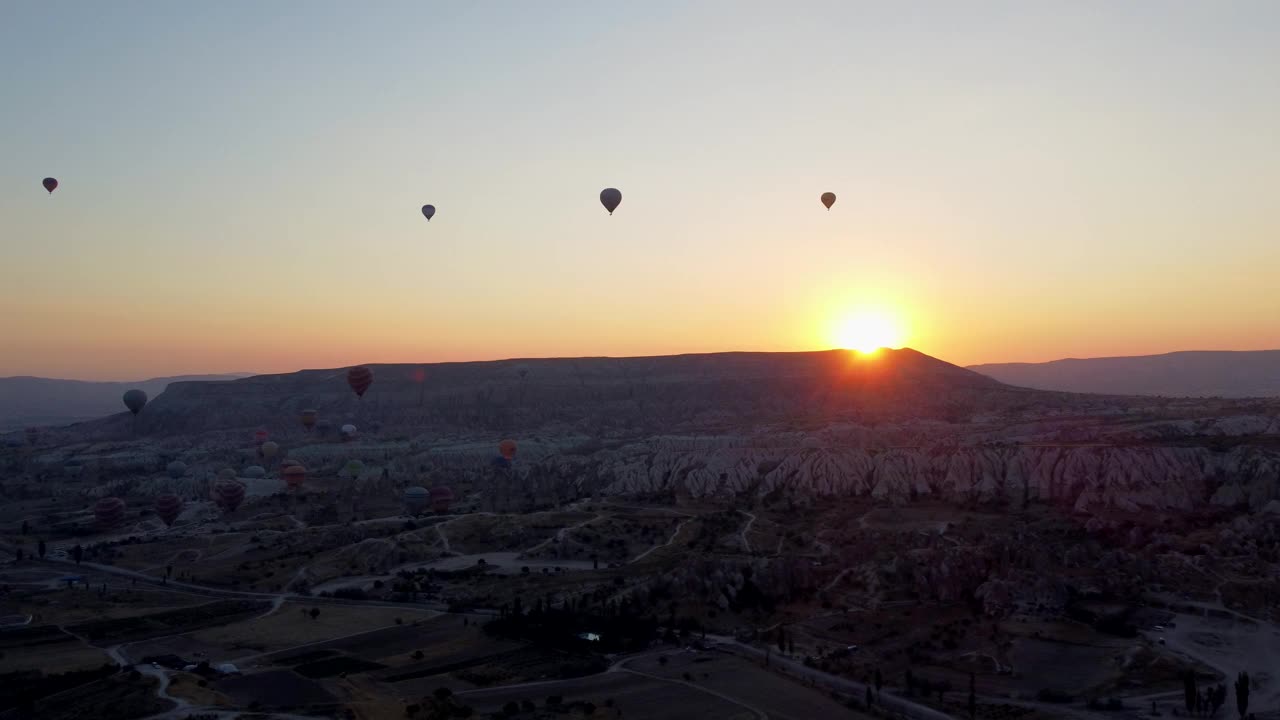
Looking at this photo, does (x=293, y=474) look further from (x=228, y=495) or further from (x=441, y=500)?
(x=441, y=500)

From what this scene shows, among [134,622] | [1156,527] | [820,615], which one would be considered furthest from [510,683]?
[1156,527]

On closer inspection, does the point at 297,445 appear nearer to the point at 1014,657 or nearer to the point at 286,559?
the point at 286,559

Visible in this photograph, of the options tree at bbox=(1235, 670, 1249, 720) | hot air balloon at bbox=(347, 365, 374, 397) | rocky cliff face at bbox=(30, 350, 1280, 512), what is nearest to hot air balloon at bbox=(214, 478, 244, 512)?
rocky cliff face at bbox=(30, 350, 1280, 512)

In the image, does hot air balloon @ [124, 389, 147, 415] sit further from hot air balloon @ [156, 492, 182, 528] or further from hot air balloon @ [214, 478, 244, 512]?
hot air balloon @ [214, 478, 244, 512]

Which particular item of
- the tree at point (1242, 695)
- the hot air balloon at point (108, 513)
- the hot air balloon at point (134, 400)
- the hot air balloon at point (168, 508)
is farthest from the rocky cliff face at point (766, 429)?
the hot air balloon at point (108, 513)

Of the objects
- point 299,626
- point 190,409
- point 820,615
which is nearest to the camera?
point 820,615
